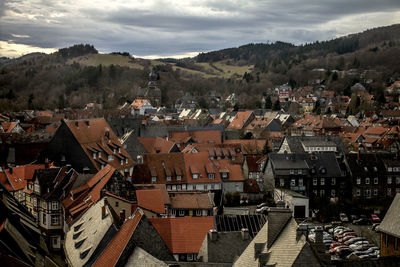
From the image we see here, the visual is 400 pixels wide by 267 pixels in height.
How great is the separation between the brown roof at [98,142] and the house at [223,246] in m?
22.6

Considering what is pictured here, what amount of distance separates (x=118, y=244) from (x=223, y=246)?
5.84 metres

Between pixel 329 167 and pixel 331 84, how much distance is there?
12431cm

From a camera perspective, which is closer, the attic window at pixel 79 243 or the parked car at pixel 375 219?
the attic window at pixel 79 243

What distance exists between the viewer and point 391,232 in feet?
78.0

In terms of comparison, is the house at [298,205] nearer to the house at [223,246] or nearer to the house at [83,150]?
the house at [83,150]

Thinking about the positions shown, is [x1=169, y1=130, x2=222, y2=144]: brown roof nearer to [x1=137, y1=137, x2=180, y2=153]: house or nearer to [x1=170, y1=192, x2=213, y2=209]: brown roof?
[x1=137, y1=137, x2=180, y2=153]: house

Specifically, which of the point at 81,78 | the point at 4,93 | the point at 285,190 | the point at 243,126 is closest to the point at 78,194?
the point at 285,190

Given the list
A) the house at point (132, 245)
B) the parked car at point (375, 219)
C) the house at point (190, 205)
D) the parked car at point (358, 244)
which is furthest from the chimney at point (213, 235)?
the parked car at point (375, 219)

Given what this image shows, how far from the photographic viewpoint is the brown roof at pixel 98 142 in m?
47.5

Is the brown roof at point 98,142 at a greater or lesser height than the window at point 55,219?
greater

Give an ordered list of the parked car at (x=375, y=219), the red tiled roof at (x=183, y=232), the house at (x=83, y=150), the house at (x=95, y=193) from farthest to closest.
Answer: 1. the parked car at (x=375, y=219)
2. the house at (x=83, y=150)
3. the house at (x=95, y=193)
4. the red tiled roof at (x=183, y=232)

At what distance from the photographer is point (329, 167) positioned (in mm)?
55312

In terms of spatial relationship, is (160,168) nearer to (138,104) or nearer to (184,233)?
(184,233)

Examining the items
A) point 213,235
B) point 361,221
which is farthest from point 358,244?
point 213,235
